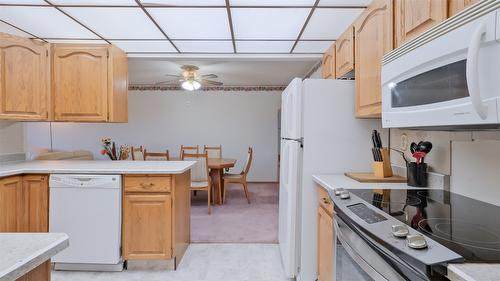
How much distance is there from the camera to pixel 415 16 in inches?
54.5

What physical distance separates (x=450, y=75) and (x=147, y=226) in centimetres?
223

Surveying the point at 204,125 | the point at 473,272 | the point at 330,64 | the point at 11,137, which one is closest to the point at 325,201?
the point at 473,272

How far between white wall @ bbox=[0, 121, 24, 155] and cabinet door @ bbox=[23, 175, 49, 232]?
0.78 m

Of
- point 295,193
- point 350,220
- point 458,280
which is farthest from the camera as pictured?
point 295,193

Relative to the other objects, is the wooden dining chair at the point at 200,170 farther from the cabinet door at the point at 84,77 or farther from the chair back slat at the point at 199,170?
the cabinet door at the point at 84,77

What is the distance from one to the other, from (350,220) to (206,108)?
5.90m

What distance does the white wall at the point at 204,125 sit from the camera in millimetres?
6828

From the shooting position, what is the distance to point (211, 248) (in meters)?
2.97

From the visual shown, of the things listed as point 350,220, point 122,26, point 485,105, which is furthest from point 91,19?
point 485,105

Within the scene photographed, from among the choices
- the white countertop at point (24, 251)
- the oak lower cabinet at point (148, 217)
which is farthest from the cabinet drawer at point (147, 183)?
the white countertop at point (24, 251)

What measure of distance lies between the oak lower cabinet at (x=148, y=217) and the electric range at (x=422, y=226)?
1404mm

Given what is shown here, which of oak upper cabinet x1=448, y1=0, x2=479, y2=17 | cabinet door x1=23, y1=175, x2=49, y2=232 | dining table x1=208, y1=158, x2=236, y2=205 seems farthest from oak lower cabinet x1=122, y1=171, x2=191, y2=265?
dining table x1=208, y1=158, x2=236, y2=205

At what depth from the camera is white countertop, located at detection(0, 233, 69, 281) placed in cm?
62

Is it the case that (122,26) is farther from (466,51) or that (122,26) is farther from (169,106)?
(169,106)
